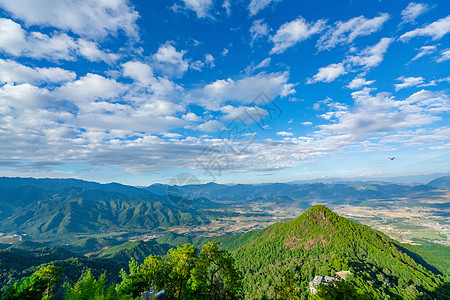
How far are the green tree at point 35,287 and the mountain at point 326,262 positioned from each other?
127ft

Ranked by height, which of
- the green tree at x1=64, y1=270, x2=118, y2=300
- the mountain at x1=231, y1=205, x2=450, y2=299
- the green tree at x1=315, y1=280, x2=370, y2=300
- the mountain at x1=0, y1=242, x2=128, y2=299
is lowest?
the mountain at x1=0, y1=242, x2=128, y2=299

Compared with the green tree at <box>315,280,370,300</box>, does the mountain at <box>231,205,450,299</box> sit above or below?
below

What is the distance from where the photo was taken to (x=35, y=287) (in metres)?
29.3

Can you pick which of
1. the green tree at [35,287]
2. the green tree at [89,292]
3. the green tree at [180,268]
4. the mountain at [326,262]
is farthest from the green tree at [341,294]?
the green tree at [35,287]

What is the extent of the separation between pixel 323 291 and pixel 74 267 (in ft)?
487

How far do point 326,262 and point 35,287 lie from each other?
80300 mm

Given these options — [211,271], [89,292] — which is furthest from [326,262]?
[89,292]

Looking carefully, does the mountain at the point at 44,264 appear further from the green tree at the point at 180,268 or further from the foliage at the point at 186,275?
the green tree at the point at 180,268

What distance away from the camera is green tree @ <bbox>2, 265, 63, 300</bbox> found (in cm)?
2745

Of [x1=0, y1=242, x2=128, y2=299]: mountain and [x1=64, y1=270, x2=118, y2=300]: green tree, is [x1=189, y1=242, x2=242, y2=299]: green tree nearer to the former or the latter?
[x1=64, y1=270, x2=118, y2=300]: green tree

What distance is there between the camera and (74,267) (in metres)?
119

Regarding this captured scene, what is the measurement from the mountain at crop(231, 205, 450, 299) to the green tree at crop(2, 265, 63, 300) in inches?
1528

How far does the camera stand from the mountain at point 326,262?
185 feet

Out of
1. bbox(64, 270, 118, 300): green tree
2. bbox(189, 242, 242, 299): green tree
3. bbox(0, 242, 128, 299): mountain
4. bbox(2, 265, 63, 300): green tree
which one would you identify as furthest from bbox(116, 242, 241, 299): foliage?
bbox(0, 242, 128, 299): mountain
